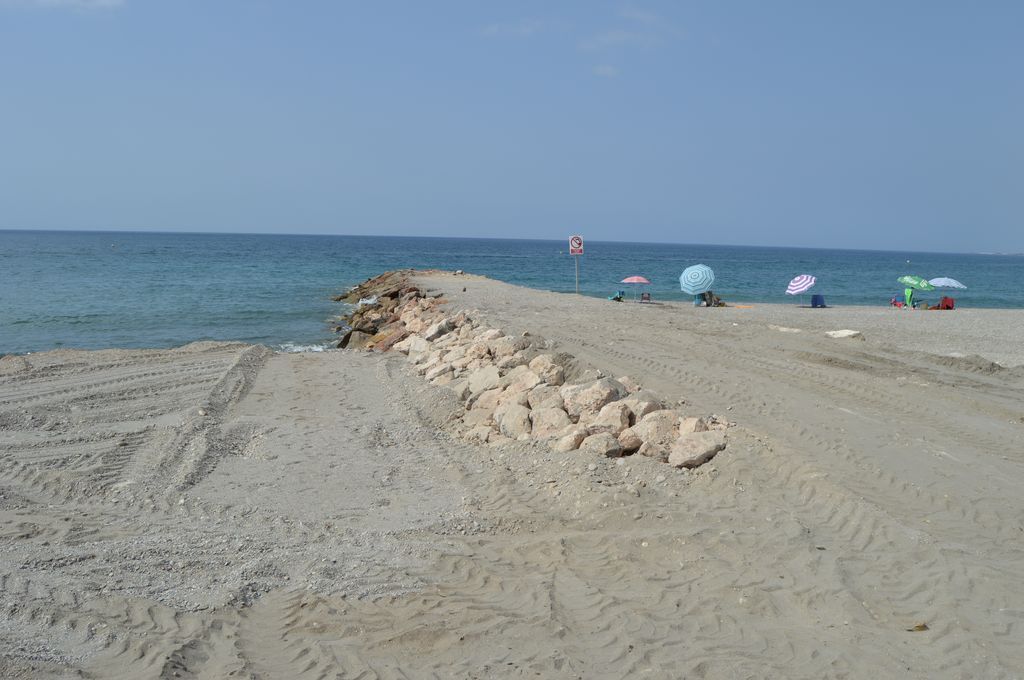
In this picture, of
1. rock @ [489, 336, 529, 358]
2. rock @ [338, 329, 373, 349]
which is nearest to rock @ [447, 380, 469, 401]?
rock @ [489, 336, 529, 358]

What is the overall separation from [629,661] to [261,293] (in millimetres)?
31500

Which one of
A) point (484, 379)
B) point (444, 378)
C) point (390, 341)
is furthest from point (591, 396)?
point (390, 341)

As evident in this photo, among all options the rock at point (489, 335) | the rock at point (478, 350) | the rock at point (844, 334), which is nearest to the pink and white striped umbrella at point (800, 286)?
the rock at point (844, 334)

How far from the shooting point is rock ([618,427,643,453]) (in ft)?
22.7

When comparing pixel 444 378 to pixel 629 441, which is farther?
pixel 444 378

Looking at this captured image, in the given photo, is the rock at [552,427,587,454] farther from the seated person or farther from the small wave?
the seated person

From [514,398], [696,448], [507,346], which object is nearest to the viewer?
[696,448]

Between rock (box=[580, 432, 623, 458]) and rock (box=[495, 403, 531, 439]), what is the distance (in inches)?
44.8

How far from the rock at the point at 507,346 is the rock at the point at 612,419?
3.60 m

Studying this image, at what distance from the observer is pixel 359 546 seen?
5578 millimetres

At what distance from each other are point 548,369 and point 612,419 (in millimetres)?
2061

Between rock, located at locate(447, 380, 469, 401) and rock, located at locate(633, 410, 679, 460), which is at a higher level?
rock, located at locate(633, 410, 679, 460)

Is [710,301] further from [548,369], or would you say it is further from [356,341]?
[548,369]

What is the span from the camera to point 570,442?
7211 millimetres
